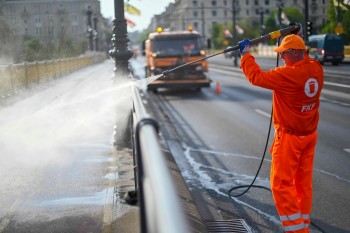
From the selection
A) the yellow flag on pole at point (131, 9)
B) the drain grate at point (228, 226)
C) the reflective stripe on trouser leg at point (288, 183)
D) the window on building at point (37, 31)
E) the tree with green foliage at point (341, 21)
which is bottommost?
the drain grate at point (228, 226)

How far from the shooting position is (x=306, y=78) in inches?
159

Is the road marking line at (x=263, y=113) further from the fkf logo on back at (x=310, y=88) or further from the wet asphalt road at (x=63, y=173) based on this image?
the fkf logo on back at (x=310, y=88)

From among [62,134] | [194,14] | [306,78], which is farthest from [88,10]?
[306,78]

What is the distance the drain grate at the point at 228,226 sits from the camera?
4559 millimetres

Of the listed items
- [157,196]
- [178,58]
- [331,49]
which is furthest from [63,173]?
[331,49]

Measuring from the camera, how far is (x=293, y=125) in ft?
13.4

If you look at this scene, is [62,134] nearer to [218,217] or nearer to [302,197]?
[218,217]

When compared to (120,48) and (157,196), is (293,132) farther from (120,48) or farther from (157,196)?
(120,48)

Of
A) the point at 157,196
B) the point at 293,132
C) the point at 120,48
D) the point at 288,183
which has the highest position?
the point at 120,48

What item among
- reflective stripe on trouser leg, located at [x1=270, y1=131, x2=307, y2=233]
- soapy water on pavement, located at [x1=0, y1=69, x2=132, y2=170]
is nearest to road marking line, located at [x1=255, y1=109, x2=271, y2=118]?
soapy water on pavement, located at [x1=0, y1=69, x2=132, y2=170]

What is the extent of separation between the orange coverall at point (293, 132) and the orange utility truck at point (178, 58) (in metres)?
14.7

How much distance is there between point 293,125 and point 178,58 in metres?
15.4

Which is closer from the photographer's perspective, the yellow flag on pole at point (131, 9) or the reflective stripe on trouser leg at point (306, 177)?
the reflective stripe on trouser leg at point (306, 177)

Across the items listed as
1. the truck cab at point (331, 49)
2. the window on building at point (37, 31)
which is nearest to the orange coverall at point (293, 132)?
the window on building at point (37, 31)
